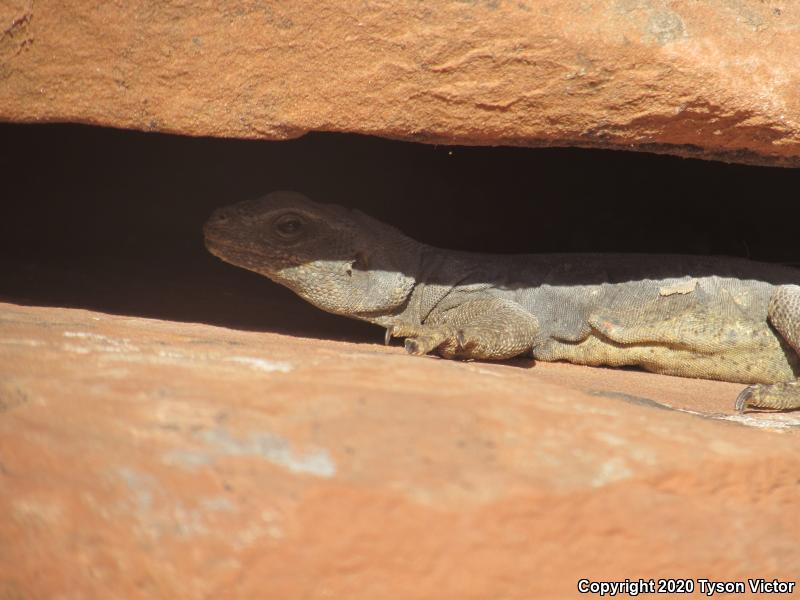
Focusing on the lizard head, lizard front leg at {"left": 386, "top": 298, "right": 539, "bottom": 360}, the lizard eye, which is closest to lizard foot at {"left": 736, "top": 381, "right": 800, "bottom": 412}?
lizard front leg at {"left": 386, "top": 298, "right": 539, "bottom": 360}

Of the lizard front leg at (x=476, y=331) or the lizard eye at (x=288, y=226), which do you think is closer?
the lizard front leg at (x=476, y=331)

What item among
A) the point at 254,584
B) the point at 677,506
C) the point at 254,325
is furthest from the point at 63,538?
the point at 254,325

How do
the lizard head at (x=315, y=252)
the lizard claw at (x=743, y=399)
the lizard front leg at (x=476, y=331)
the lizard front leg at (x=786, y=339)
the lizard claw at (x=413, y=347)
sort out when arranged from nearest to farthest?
A: the lizard claw at (x=743, y=399) → the lizard front leg at (x=786, y=339) → the lizard claw at (x=413, y=347) → the lizard front leg at (x=476, y=331) → the lizard head at (x=315, y=252)

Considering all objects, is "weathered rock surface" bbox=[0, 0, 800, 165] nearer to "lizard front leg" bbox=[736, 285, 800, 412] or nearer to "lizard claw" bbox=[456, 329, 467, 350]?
"lizard claw" bbox=[456, 329, 467, 350]

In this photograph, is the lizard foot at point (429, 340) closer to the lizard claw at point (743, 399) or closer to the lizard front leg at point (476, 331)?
the lizard front leg at point (476, 331)

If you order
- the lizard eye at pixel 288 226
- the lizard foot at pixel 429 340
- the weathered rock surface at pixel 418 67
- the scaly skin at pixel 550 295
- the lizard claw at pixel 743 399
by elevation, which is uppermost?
the weathered rock surface at pixel 418 67

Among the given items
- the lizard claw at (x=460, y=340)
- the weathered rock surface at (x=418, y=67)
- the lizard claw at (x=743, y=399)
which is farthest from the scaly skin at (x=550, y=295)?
the weathered rock surface at (x=418, y=67)
